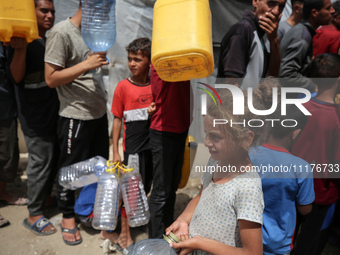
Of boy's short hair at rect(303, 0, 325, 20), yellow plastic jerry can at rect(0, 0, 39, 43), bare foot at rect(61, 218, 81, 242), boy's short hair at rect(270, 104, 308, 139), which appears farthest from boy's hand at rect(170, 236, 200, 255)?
boy's short hair at rect(303, 0, 325, 20)

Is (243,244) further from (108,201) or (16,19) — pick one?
(16,19)

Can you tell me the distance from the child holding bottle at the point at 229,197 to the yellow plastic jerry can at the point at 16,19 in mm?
1661

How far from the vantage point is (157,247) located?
1418mm

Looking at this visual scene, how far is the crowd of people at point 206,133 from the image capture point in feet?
4.56

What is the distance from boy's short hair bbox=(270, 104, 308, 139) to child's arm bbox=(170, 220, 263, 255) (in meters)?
0.75

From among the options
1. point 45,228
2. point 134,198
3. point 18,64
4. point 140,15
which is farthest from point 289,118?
point 140,15

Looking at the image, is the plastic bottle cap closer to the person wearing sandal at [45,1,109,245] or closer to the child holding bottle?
the child holding bottle

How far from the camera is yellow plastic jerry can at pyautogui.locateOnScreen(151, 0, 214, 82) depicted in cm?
161

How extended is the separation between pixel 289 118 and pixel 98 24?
1.73 m

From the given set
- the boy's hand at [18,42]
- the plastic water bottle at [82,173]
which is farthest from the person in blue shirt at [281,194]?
the boy's hand at [18,42]

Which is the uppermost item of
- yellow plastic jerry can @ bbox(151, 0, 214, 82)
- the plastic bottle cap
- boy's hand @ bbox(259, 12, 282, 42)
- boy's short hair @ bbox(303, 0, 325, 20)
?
boy's short hair @ bbox(303, 0, 325, 20)

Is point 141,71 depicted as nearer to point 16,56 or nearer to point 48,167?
point 16,56

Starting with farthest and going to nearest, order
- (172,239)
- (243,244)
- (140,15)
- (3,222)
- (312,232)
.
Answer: (140,15), (3,222), (312,232), (172,239), (243,244)

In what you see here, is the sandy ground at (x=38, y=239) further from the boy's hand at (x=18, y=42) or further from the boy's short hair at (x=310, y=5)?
the boy's short hair at (x=310, y=5)
